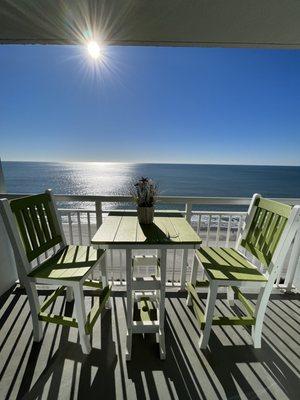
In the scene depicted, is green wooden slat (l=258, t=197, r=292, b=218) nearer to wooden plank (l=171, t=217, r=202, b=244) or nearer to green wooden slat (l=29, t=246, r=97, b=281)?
wooden plank (l=171, t=217, r=202, b=244)

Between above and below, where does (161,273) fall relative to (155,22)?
below

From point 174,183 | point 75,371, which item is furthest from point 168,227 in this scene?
point 174,183

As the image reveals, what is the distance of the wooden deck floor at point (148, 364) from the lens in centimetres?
114

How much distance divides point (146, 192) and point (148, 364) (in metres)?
1.26

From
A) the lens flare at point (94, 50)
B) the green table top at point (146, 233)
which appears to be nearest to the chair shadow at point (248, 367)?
the green table top at point (146, 233)

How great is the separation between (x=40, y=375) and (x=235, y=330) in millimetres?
1535

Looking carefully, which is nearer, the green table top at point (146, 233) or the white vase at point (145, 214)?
the green table top at point (146, 233)

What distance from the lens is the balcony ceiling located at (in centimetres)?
137

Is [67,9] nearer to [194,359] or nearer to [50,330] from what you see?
[50,330]

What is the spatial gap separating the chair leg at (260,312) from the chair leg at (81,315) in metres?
1.29

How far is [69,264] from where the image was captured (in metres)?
1.45

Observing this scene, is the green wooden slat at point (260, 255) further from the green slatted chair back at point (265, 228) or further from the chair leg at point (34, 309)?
the chair leg at point (34, 309)

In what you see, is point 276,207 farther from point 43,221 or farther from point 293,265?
point 43,221

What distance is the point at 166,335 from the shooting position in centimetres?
154
